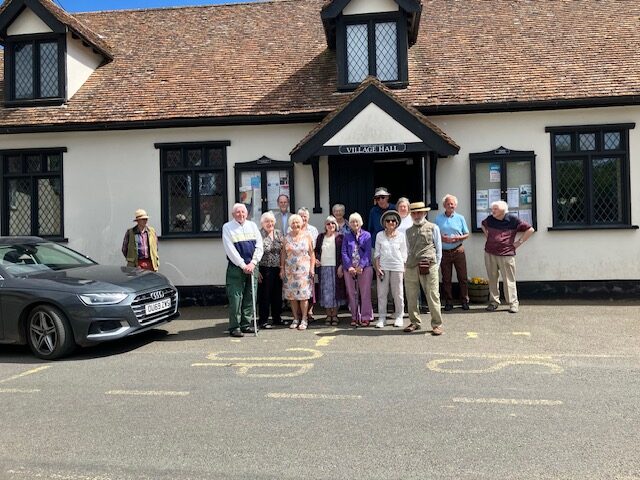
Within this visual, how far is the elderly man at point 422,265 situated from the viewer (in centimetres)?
769

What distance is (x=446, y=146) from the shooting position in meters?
9.46

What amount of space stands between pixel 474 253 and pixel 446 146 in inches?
89.2

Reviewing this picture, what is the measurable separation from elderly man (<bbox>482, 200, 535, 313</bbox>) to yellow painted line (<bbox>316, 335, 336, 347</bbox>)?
3222 mm

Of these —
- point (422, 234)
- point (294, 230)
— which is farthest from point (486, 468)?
point (294, 230)

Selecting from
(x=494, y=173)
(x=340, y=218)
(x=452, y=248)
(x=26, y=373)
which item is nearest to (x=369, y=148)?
(x=340, y=218)

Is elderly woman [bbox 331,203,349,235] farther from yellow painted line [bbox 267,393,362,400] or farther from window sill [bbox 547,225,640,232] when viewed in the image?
window sill [bbox 547,225,640,232]

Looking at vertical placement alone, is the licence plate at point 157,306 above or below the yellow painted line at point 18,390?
above

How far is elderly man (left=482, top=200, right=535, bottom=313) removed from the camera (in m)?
9.05

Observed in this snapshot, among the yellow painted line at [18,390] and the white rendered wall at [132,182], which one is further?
the white rendered wall at [132,182]

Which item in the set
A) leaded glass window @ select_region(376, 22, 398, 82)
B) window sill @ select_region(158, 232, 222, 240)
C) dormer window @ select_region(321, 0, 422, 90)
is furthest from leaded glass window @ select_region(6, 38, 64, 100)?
leaded glass window @ select_region(376, 22, 398, 82)

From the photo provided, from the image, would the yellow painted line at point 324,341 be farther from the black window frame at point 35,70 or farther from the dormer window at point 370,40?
the black window frame at point 35,70

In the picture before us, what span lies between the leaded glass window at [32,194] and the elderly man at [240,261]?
17.9 ft

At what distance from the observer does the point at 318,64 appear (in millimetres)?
12086

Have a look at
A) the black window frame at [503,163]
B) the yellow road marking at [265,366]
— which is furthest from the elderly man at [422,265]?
the black window frame at [503,163]
